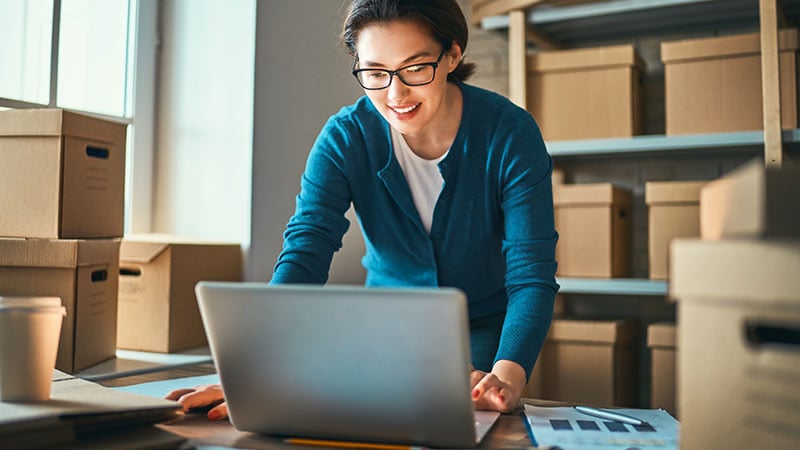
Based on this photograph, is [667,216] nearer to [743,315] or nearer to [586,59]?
[586,59]

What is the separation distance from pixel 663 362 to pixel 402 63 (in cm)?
136

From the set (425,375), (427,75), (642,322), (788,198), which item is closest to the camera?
(788,198)

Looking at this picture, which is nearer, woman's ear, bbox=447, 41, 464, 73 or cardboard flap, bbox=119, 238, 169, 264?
woman's ear, bbox=447, 41, 464, 73

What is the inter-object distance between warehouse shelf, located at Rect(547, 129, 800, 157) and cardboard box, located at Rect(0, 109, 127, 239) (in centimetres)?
134

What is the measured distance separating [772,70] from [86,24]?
6.24 feet

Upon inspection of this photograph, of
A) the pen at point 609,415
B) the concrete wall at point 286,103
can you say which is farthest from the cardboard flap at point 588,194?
the pen at point 609,415

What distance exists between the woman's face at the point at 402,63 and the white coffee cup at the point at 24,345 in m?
0.63

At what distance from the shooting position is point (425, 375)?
70cm

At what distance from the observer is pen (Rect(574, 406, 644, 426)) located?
0.89m

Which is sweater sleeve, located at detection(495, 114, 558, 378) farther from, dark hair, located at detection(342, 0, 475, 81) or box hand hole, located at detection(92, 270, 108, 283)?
box hand hole, located at detection(92, 270, 108, 283)

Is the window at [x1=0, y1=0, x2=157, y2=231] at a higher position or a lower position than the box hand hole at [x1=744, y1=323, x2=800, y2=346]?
higher

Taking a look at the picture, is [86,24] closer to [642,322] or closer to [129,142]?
[129,142]

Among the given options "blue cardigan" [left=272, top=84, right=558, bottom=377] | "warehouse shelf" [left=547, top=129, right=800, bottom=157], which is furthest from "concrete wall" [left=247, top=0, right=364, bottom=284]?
"blue cardigan" [left=272, top=84, right=558, bottom=377]

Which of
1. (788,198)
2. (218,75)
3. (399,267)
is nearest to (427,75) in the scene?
(399,267)
